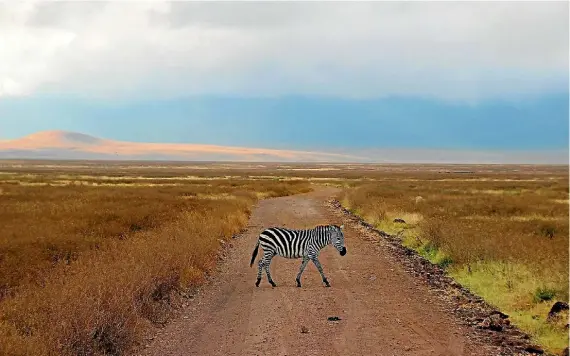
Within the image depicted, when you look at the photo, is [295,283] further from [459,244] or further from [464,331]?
[459,244]

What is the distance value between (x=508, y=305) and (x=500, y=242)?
660cm

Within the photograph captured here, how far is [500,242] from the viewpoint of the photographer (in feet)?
58.3

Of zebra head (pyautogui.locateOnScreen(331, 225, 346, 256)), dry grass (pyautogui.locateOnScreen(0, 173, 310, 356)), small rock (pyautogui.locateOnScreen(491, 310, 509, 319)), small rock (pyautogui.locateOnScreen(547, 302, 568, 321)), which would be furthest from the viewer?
zebra head (pyautogui.locateOnScreen(331, 225, 346, 256))

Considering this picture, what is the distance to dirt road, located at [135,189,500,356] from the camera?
853cm

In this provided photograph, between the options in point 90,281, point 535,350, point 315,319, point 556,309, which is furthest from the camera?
point 556,309

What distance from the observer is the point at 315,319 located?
1002cm

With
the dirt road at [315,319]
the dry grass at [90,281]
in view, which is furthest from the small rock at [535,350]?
the dry grass at [90,281]

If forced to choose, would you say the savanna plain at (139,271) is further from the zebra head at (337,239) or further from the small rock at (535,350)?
the zebra head at (337,239)

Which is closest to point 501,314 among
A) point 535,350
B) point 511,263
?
point 535,350

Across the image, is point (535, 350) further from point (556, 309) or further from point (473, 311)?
point (473, 311)

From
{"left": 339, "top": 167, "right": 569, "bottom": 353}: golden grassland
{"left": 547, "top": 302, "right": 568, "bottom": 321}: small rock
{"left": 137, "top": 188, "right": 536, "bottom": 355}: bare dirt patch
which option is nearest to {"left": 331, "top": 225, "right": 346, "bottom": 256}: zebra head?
{"left": 137, "top": 188, "right": 536, "bottom": 355}: bare dirt patch

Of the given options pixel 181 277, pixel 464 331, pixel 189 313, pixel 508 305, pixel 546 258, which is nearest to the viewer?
pixel 464 331

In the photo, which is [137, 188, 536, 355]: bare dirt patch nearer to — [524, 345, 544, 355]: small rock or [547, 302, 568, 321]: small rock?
[524, 345, 544, 355]: small rock

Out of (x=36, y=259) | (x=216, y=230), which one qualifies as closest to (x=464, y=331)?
(x=36, y=259)
